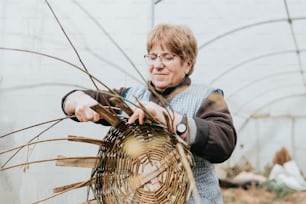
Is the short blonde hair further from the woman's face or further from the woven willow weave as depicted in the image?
the woven willow weave

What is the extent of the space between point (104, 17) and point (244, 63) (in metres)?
0.56

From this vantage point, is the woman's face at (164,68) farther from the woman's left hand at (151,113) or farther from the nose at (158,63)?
the woman's left hand at (151,113)

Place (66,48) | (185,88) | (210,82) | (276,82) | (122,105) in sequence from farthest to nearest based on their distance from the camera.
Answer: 1. (276,82)
2. (210,82)
3. (66,48)
4. (185,88)
5. (122,105)

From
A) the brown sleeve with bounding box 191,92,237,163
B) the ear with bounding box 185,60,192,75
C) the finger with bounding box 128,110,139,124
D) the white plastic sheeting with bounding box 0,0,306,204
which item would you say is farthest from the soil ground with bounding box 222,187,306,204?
the white plastic sheeting with bounding box 0,0,306,204

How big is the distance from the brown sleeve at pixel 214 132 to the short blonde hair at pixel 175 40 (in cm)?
11

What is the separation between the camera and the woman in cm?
80

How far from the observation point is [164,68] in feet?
3.14

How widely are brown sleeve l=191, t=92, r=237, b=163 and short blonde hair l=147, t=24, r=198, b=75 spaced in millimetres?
109

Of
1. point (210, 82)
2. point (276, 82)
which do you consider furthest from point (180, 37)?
point (276, 82)

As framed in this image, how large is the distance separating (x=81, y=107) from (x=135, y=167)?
115mm

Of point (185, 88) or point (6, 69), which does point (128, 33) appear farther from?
point (185, 88)

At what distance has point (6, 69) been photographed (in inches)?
73.9

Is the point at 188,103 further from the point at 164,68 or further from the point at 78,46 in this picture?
the point at 78,46

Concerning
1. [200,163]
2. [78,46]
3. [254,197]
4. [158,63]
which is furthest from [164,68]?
[78,46]
